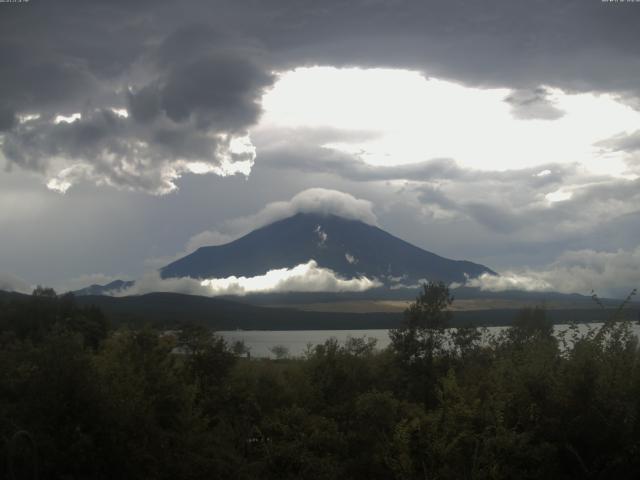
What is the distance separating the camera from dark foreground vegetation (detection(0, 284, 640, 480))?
18.0 meters

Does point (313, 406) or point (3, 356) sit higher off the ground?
point (3, 356)

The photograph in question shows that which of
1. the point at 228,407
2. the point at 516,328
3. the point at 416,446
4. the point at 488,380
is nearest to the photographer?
the point at 416,446

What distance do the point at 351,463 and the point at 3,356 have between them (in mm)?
12354

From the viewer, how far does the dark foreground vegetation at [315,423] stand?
59.2 feet

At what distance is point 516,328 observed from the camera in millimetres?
48250

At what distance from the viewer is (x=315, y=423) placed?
25766 mm

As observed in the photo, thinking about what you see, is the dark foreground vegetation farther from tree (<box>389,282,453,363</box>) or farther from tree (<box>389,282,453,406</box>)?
tree (<box>389,282,453,363</box>)

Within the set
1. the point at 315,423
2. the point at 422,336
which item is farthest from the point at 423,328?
the point at 315,423

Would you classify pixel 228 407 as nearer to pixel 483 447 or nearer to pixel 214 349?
pixel 214 349

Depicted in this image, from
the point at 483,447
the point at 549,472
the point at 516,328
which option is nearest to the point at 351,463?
the point at 483,447

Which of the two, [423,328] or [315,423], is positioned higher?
[423,328]

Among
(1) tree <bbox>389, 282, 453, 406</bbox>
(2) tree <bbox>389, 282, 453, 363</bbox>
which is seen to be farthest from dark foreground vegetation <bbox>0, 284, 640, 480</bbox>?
(2) tree <bbox>389, 282, 453, 363</bbox>

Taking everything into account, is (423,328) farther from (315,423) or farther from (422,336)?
(315,423)

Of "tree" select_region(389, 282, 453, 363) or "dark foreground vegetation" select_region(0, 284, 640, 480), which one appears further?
"tree" select_region(389, 282, 453, 363)
